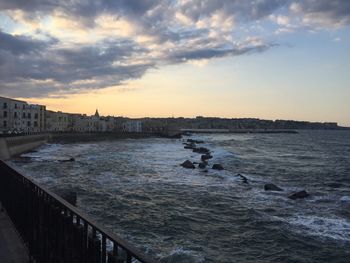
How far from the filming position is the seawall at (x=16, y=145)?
4535 cm

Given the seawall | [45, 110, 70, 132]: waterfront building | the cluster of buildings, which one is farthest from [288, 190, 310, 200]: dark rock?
[45, 110, 70, 132]: waterfront building

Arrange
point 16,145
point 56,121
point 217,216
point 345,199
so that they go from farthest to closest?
point 56,121, point 16,145, point 345,199, point 217,216

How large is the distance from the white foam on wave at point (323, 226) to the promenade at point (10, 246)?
1248 cm

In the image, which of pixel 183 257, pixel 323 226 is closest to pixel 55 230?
pixel 183 257

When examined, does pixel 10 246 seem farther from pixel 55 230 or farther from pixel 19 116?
pixel 19 116

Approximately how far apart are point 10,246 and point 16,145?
49.2 metres

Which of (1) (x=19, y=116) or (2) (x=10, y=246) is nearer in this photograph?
(2) (x=10, y=246)

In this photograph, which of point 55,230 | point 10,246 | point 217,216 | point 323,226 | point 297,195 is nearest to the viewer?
point 55,230

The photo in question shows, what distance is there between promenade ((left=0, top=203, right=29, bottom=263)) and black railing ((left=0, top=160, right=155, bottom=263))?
0.14 m

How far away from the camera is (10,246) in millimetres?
7871

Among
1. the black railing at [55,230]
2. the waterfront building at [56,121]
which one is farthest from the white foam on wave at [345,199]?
the waterfront building at [56,121]

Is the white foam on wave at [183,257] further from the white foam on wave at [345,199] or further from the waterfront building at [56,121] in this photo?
the waterfront building at [56,121]

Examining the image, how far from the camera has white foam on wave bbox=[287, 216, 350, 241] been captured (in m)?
16.6

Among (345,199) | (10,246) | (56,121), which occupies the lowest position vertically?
(345,199)
